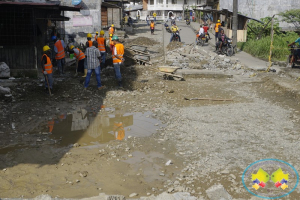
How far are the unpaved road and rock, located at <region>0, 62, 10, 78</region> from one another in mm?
814

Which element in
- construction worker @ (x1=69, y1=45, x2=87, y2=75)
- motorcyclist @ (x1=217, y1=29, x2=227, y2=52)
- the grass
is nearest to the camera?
construction worker @ (x1=69, y1=45, x2=87, y2=75)

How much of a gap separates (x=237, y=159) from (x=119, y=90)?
6.41 m

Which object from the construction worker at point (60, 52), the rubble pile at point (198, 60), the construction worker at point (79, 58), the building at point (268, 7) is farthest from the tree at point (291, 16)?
the construction worker at point (60, 52)

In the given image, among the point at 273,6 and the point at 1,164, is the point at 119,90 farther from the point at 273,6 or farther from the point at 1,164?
the point at 273,6

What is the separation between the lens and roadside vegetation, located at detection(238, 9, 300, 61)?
1889 cm

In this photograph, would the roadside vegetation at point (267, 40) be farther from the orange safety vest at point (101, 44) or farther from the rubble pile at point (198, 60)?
the orange safety vest at point (101, 44)

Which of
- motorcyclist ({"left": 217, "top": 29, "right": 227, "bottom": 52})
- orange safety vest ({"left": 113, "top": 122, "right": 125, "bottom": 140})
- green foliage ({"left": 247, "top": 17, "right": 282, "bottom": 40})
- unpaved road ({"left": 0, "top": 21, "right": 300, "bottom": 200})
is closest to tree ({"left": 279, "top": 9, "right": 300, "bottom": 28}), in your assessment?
green foliage ({"left": 247, "top": 17, "right": 282, "bottom": 40})

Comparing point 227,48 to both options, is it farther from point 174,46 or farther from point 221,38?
point 174,46

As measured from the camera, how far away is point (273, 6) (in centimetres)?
2984

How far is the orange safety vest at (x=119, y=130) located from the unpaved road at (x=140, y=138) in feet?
0.31

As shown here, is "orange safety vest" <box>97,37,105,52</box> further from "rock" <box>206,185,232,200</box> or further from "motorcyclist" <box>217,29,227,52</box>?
"rock" <box>206,185,232,200</box>

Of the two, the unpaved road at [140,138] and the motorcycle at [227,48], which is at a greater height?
the motorcycle at [227,48]

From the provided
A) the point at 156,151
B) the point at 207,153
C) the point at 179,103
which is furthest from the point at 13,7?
the point at 207,153

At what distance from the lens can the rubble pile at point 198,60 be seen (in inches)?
655
